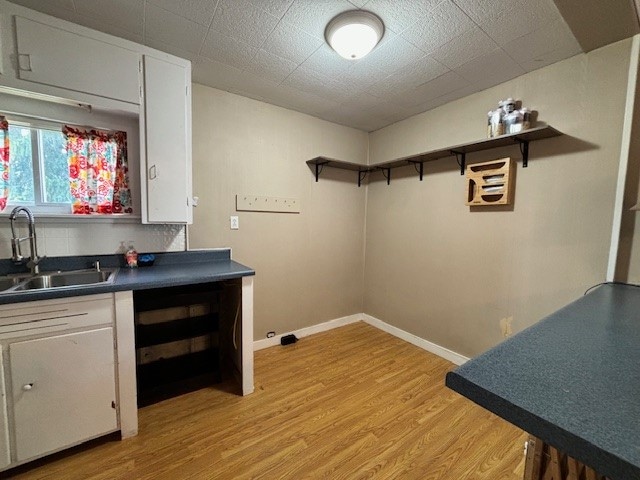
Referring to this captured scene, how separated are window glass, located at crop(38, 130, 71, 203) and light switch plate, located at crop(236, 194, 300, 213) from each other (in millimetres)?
1138

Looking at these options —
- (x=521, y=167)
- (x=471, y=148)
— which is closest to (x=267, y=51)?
(x=471, y=148)

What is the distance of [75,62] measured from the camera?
151cm

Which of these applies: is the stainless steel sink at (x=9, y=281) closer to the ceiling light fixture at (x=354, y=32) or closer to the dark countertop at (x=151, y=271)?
the dark countertop at (x=151, y=271)

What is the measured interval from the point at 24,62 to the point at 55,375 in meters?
1.62

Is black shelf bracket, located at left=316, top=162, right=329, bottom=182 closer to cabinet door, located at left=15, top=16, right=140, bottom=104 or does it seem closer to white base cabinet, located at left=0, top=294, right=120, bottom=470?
cabinet door, located at left=15, top=16, right=140, bottom=104

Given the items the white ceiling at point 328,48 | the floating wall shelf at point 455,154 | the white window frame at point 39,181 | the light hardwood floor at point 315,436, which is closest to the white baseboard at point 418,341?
the light hardwood floor at point 315,436

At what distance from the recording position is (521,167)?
6.40 feet

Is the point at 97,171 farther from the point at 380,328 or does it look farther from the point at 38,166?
the point at 380,328

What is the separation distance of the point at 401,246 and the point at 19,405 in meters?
2.85

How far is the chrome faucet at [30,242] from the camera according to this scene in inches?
58.4

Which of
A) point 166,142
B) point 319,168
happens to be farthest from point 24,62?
point 319,168

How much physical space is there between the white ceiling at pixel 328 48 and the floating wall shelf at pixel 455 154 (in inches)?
18.8

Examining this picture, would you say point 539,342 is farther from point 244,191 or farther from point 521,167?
point 244,191

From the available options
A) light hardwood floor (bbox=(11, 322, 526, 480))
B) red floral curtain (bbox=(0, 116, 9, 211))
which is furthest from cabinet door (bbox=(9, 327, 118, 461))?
red floral curtain (bbox=(0, 116, 9, 211))
